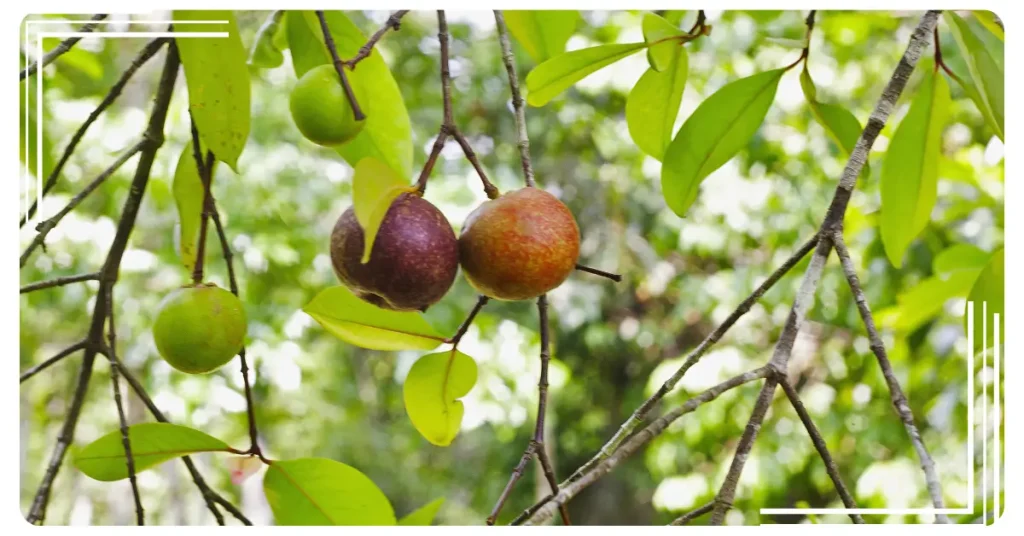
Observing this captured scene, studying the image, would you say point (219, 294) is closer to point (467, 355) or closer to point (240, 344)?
point (240, 344)

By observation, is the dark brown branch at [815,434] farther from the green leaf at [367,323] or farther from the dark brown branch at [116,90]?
the dark brown branch at [116,90]

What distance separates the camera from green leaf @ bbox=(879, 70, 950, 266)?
762 mm

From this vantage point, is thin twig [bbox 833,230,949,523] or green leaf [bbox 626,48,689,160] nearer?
thin twig [bbox 833,230,949,523]

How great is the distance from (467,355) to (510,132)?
135cm

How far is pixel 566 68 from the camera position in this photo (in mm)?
625

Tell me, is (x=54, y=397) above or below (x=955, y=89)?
below

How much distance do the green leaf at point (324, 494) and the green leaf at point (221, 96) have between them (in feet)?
0.77

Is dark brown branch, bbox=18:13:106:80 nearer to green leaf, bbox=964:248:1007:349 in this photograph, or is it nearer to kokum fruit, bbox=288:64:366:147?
kokum fruit, bbox=288:64:366:147

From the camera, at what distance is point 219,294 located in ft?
1.83

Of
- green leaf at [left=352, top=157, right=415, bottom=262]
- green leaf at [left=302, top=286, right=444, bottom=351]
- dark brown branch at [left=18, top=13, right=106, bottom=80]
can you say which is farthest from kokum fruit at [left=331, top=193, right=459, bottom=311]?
dark brown branch at [left=18, top=13, right=106, bottom=80]

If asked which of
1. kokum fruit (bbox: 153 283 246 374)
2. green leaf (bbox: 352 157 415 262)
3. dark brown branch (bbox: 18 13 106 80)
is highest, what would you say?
dark brown branch (bbox: 18 13 106 80)

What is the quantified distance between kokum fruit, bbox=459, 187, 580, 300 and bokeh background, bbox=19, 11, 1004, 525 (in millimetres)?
221

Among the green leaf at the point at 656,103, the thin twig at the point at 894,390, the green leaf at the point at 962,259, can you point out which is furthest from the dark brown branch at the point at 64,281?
the green leaf at the point at 962,259

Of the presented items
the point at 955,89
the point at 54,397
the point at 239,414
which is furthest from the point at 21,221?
the point at 955,89
